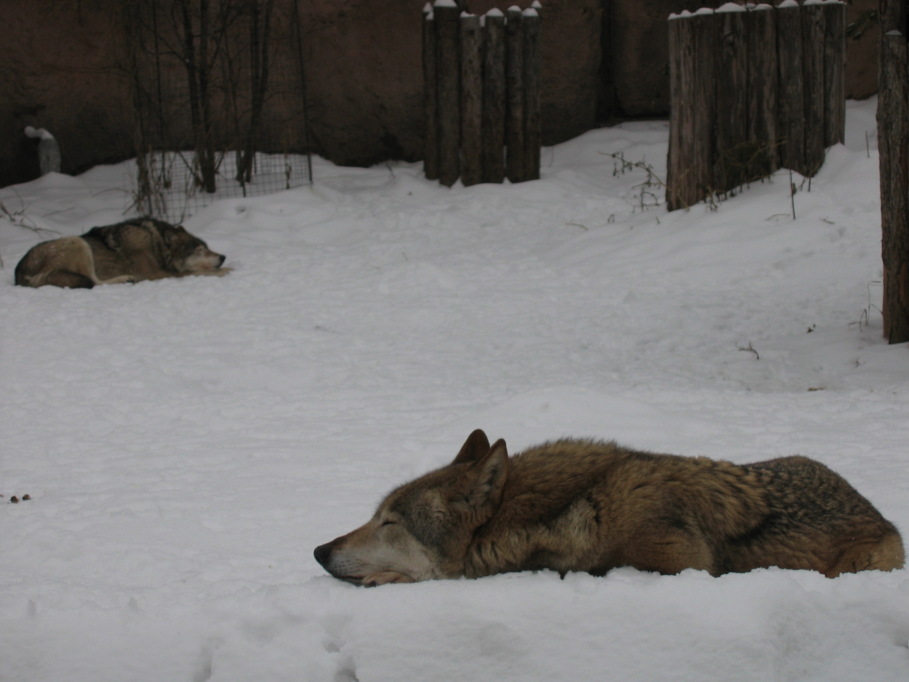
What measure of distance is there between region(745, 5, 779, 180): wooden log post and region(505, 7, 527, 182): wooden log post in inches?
142

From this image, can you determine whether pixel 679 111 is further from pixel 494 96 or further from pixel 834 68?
pixel 494 96

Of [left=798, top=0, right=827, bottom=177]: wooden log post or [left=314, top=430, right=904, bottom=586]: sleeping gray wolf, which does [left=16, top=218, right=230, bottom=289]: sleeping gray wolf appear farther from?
[left=314, top=430, right=904, bottom=586]: sleeping gray wolf

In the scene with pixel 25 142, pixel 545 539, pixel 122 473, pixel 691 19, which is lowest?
pixel 122 473

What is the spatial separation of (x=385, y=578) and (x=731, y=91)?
855cm

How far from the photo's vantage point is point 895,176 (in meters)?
7.21

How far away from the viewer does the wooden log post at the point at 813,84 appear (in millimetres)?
10414

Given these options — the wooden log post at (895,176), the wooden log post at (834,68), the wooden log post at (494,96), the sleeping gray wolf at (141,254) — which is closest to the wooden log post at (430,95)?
the wooden log post at (494,96)

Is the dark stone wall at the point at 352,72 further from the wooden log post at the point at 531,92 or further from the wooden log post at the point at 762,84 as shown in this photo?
the wooden log post at the point at 762,84

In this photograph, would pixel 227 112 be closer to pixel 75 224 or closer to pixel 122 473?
pixel 75 224

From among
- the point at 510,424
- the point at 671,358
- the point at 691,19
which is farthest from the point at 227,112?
the point at 510,424

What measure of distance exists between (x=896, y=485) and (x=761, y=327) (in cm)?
360

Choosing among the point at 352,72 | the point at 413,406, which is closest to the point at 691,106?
the point at 413,406

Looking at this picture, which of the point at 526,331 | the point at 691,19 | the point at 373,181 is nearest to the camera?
the point at 526,331

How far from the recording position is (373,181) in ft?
49.0
